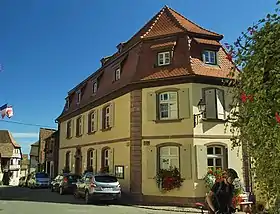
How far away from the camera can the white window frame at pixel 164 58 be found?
2101 centimetres

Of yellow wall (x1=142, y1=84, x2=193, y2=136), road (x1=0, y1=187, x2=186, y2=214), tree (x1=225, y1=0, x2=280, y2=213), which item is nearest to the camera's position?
tree (x1=225, y1=0, x2=280, y2=213)

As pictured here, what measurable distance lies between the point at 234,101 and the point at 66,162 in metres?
32.4

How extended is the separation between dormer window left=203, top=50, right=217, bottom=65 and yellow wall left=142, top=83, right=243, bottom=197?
75.2 inches

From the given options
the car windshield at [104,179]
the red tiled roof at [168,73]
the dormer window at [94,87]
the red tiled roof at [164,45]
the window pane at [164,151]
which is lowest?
the car windshield at [104,179]

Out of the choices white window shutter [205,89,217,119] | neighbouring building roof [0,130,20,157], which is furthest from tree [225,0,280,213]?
neighbouring building roof [0,130,20,157]

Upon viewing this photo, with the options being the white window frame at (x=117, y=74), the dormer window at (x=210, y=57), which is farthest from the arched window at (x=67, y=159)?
the dormer window at (x=210, y=57)

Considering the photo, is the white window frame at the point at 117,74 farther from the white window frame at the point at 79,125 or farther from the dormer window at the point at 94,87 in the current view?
the white window frame at the point at 79,125

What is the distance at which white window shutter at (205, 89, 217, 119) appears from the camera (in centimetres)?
1981

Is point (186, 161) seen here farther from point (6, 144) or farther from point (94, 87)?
point (6, 144)

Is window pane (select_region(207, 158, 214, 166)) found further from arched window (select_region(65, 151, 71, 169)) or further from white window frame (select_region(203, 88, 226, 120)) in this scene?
arched window (select_region(65, 151, 71, 169))

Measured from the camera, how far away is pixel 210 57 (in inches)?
834

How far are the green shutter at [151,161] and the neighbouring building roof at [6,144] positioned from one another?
5772 cm

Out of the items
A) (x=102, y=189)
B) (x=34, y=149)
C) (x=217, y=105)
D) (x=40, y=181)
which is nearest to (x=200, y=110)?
(x=217, y=105)

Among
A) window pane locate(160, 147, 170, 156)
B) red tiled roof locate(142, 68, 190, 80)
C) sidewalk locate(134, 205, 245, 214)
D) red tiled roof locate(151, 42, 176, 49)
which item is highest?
red tiled roof locate(151, 42, 176, 49)
